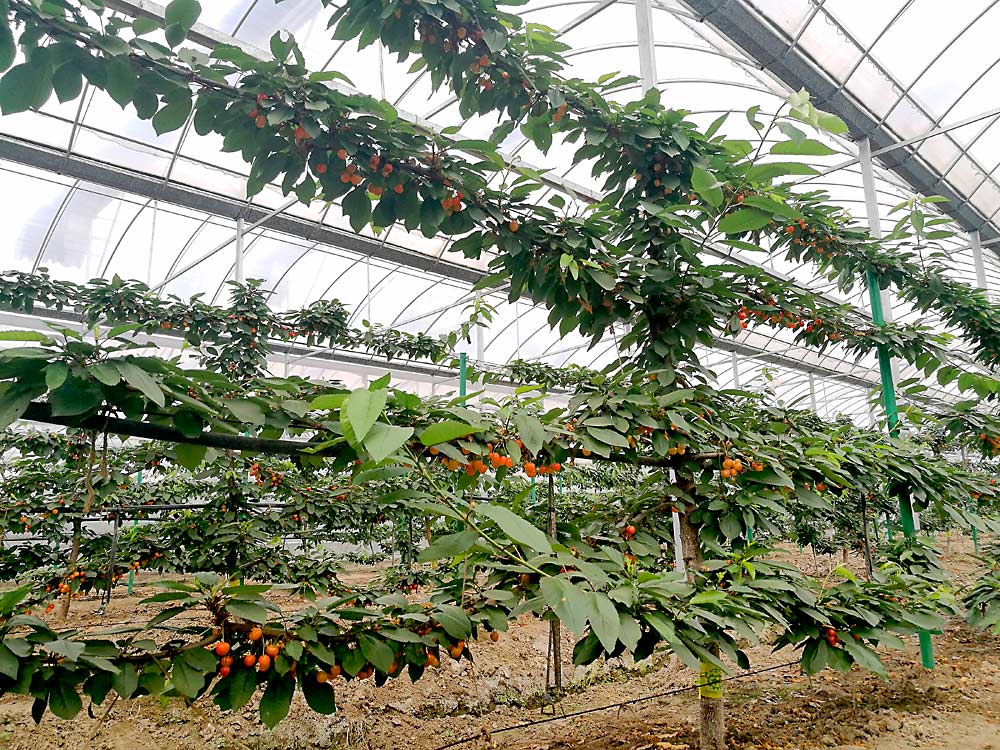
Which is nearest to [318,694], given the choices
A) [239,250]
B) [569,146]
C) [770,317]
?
[770,317]

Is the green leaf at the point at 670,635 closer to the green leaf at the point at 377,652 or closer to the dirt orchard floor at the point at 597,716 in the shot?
the green leaf at the point at 377,652

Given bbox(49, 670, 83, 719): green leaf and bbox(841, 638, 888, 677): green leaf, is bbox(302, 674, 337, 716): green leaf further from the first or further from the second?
bbox(841, 638, 888, 677): green leaf

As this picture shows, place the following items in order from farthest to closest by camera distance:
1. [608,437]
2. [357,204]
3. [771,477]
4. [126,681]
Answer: [771,477], [357,204], [608,437], [126,681]

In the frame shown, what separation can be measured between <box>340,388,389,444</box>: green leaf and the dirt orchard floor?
200 cm

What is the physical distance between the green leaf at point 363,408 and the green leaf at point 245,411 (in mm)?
490

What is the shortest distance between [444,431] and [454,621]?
2.12 ft

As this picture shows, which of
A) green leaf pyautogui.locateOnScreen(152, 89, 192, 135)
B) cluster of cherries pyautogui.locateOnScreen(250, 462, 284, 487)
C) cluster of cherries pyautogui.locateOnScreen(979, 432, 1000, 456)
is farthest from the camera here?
cluster of cherries pyautogui.locateOnScreen(250, 462, 284, 487)

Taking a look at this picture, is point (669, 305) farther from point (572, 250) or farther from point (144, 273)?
point (144, 273)

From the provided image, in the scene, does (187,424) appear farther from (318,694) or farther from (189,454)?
(318,694)

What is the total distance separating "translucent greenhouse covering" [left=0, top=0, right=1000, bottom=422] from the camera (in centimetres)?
557

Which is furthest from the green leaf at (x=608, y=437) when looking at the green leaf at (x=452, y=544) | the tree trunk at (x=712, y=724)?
the tree trunk at (x=712, y=724)

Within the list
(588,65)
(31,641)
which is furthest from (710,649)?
(588,65)

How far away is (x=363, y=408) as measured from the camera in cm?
85

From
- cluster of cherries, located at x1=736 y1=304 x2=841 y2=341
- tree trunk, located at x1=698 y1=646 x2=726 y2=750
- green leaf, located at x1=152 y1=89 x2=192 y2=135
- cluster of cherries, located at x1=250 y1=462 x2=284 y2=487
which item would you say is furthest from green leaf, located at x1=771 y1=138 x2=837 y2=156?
cluster of cherries, located at x1=250 y1=462 x2=284 y2=487
